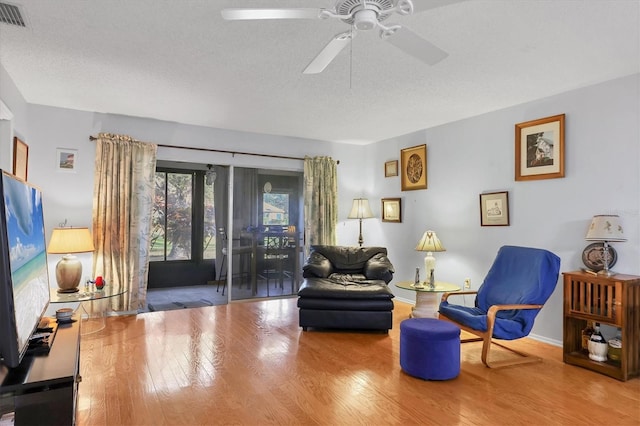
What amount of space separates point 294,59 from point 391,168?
10.9 feet

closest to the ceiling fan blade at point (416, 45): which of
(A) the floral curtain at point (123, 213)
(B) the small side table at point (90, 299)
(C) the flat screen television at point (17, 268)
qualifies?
(C) the flat screen television at point (17, 268)

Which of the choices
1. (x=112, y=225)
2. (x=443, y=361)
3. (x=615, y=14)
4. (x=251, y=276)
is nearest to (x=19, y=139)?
(x=112, y=225)

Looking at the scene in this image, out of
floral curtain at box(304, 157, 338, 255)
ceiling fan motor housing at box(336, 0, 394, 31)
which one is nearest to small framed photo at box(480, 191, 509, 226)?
floral curtain at box(304, 157, 338, 255)

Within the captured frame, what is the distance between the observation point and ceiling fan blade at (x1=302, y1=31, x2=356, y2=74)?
2.04 m

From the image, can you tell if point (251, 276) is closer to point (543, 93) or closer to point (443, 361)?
point (443, 361)

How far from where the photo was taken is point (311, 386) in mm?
2814

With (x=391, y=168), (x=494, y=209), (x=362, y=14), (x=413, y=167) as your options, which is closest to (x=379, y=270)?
(x=494, y=209)

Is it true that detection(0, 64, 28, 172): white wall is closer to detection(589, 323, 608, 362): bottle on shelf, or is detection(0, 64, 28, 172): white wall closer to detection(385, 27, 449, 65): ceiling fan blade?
detection(385, 27, 449, 65): ceiling fan blade

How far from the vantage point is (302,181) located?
6.21 metres

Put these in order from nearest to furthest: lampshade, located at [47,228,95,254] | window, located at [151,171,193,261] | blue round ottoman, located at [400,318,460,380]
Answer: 1. blue round ottoman, located at [400,318,460,380]
2. lampshade, located at [47,228,95,254]
3. window, located at [151,171,193,261]

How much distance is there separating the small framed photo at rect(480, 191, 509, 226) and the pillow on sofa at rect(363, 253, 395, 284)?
1.23m

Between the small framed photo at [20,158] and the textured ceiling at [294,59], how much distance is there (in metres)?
0.54

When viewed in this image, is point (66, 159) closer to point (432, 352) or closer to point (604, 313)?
point (432, 352)

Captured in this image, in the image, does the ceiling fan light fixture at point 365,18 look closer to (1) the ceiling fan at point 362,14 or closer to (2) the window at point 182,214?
(1) the ceiling fan at point 362,14
